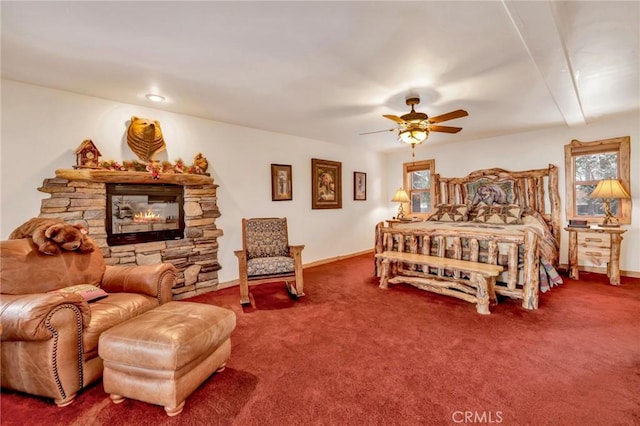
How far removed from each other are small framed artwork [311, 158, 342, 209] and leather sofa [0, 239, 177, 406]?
3635mm

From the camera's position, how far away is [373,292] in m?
3.79

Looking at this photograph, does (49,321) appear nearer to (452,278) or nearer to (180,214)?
(180,214)

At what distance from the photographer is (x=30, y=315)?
1.58 meters

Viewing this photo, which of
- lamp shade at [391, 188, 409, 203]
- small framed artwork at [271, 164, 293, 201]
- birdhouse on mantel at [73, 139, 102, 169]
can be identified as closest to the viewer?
birdhouse on mantel at [73, 139, 102, 169]

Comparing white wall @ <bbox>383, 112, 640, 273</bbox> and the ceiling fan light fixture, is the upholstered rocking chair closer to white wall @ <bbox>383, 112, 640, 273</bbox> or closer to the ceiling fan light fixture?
the ceiling fan light fixture

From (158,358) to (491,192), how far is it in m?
5.79

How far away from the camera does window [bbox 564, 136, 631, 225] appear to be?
4.30 meters

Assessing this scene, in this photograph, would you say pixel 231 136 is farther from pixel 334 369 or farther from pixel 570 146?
pixel 570 146

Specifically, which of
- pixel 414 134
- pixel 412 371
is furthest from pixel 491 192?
pixel 412 371

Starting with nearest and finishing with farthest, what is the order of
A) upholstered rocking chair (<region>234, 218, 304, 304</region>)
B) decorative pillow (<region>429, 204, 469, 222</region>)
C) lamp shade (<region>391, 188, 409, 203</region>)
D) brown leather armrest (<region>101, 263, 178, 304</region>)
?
brown leather armrest (<region>101, 263, 178, 304</region>)
upholstered rocking chair (<region>234, 218, 304, 304</region>)
decorative pillow (<region>429, 204, 469, 222</region>)
lamp shade (<region>391, 188, 409, 203</region>)

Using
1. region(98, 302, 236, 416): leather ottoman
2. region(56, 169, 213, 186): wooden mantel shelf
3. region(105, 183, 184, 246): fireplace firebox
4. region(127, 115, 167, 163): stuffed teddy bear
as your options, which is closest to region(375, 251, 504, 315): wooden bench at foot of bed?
region(98, 302, 236, 416): leather ottoman

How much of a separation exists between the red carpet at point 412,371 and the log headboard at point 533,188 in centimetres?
183

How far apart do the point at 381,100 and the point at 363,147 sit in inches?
115

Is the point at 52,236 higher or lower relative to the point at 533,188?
lower
